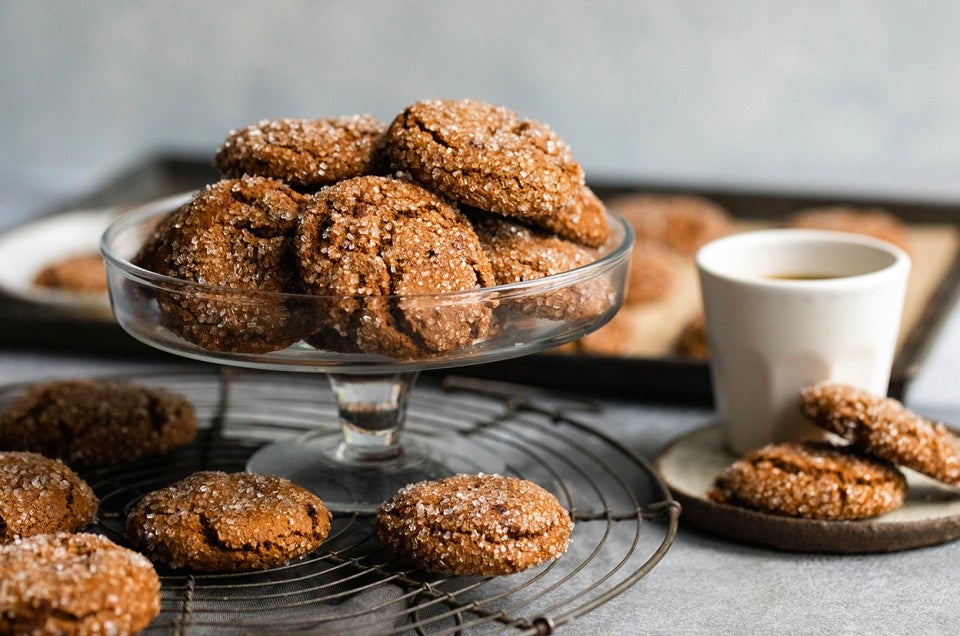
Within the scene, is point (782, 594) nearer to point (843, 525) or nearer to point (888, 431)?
point (843, 525)

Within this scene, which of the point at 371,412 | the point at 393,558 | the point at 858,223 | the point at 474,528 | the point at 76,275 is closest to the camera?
the point at 474,528

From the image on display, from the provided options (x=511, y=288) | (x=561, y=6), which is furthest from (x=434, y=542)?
(x=561, y=6)

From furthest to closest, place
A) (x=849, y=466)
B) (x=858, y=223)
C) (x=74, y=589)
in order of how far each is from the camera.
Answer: (x=858, y=223) → (x=849, y=466) → (x=74, y=589)

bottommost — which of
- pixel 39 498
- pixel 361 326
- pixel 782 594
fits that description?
pixel 782 594

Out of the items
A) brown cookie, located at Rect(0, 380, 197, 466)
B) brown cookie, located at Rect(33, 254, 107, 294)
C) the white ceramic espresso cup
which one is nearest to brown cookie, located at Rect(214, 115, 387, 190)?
brown cookie, located at Rect(0, 380, 197, 466)

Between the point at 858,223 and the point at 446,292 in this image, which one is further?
the point at 858,223

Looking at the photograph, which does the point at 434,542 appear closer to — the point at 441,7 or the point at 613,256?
the point at 613,256

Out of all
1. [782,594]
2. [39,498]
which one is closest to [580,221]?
[782,594]
